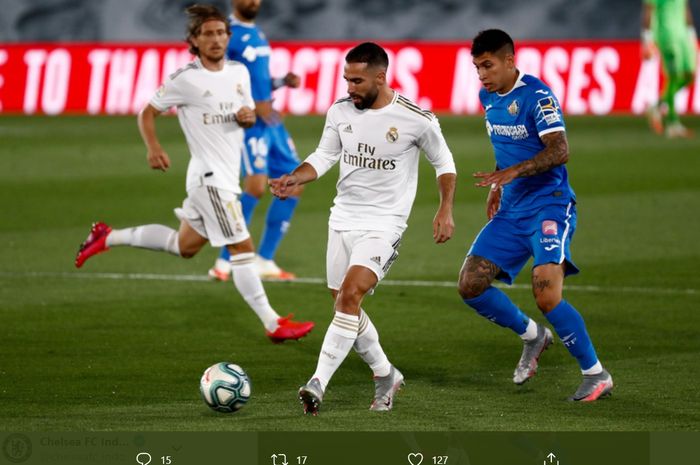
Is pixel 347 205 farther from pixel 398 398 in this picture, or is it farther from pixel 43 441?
pixel 43 441

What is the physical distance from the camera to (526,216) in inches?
296

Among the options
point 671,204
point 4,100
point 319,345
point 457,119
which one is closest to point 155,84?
point 4,100

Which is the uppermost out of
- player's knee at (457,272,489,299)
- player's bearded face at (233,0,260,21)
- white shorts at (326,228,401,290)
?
player's bearded face at (233,0,260,21)

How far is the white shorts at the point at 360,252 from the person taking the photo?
22.8 ft

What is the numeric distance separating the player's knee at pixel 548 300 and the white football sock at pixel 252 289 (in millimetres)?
2113

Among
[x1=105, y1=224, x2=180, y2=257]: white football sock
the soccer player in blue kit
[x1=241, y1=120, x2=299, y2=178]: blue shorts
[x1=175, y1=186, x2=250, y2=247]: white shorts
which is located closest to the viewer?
the soccer player in blue kit

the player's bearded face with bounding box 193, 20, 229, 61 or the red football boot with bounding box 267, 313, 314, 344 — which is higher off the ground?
the player's bearded face with bounding box 193, 20, 229, 61

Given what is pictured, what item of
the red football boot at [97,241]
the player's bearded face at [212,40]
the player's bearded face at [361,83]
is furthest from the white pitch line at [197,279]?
the player's bearded face at [361,83]

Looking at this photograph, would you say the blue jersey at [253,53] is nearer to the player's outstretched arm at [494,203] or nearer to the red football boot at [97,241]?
the red football boot at [97,241]

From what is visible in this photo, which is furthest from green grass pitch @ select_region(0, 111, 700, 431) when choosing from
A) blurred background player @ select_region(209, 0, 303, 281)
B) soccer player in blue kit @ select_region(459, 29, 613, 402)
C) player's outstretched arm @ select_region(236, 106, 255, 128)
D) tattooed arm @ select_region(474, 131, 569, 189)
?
player's outstretched arm @ select_region(236, 106, 255, 128)

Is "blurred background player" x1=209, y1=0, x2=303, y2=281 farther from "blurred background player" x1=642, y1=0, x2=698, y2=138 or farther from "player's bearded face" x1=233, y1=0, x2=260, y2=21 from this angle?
"blurred background player" x1=642, y1=0, x2=698, y2=138

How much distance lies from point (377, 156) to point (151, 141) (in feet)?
7.91

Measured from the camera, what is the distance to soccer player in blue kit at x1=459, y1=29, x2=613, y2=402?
721cm

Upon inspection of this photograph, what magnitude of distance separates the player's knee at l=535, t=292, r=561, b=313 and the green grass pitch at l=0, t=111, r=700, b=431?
1.46 feet
